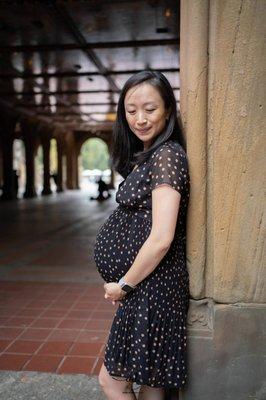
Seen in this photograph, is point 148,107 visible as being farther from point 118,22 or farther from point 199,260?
point 118,22

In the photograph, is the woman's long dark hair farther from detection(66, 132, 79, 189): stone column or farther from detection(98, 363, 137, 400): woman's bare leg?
detection(66, 132, 79, 189): stone column

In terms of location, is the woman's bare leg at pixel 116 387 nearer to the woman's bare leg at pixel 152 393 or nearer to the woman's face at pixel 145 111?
the woman's bare leg at pixel 152 393

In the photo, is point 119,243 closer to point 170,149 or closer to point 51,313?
point 170,149

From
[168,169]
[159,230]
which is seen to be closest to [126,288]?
[159,230]

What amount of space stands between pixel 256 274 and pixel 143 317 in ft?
1.75

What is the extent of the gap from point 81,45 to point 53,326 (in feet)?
26.0

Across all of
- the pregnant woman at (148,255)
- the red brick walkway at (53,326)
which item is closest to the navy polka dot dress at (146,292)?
the pregnant woman at (148,255)

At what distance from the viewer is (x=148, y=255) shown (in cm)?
158

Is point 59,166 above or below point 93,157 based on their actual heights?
above

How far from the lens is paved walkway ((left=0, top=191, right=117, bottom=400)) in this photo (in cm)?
279

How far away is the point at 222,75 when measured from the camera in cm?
170

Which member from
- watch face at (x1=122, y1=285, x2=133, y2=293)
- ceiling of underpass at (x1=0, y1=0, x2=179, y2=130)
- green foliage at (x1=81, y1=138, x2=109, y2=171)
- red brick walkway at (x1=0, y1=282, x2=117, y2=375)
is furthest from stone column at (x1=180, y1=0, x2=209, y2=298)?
green foliage at (x1=81, y1=138, x2=109, y2=171)

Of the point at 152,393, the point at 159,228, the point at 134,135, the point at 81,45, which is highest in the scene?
the point at 81,45

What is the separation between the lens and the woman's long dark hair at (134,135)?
5.51ft
